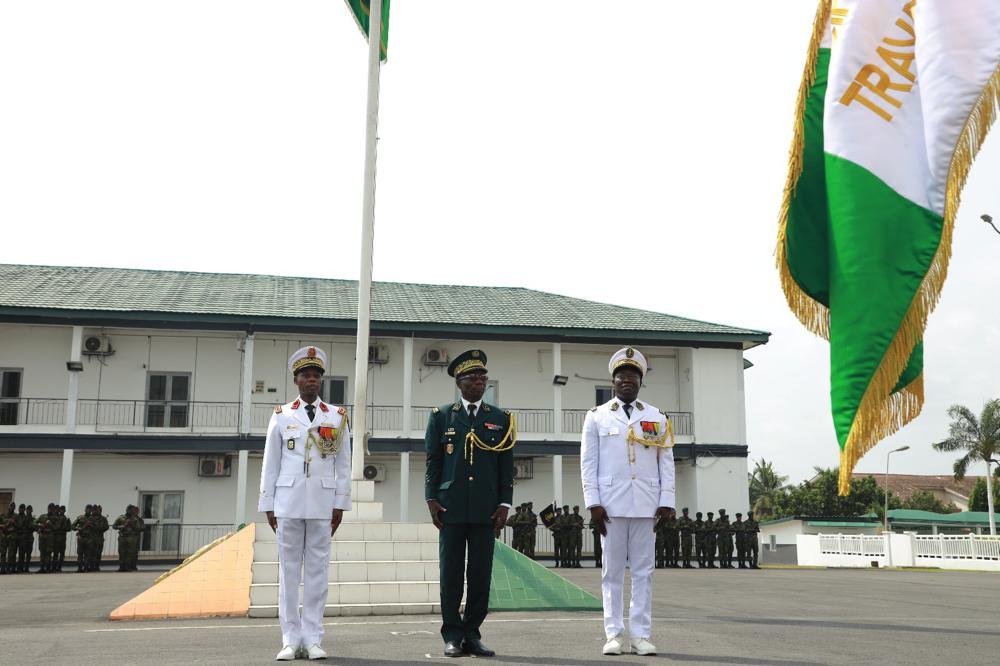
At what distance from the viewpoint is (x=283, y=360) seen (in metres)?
25.6

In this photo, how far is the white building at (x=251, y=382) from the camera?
77.6 feet

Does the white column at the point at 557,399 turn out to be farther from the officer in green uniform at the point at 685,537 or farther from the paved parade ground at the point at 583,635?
the paved parade ground at the point at 583,635

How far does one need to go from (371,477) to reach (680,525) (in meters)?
8.32

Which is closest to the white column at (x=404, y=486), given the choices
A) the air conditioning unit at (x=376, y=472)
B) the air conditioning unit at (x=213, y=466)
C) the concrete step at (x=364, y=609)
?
the air conditioning unit at (x=376, y=472)

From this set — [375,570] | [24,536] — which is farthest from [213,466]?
[375,570]

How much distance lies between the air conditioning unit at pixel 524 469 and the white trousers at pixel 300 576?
20.5 m

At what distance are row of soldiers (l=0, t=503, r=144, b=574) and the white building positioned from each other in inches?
144

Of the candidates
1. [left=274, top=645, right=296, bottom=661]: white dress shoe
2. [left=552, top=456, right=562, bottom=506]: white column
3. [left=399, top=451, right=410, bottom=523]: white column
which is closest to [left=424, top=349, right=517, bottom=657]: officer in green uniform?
[left=274, top=645, right=296, bottom=661]: white dress shoe

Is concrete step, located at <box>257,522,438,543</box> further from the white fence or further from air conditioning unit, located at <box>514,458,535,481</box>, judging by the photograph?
the white fence

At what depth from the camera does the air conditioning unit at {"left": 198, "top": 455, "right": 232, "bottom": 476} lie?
2437 centimetres

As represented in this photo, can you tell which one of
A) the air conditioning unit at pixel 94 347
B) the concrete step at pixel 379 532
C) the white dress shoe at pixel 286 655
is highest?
the air conditioning unit at pixel 94 347

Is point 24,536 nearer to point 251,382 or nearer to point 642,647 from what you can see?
point 251,382

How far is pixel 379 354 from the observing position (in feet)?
85.0

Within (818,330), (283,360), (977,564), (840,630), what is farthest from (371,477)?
(818,330)
